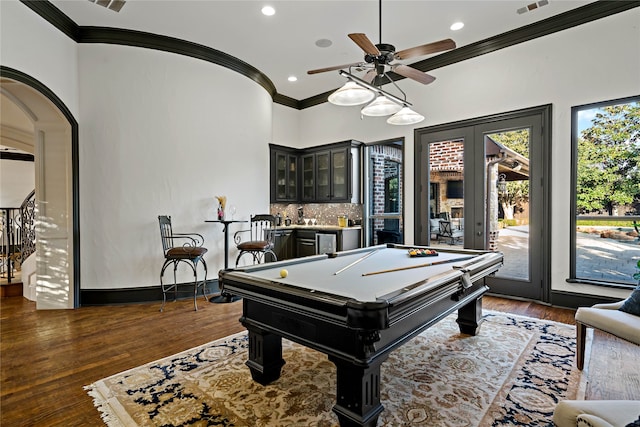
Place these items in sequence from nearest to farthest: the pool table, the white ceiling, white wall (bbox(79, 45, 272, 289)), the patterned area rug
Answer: the pool table
the patterned area rug
the white ceiling
white wall (bbox(79, 45, 272, 289))

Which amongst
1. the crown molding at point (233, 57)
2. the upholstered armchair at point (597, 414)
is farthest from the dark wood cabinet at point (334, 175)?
the upholstered armchair at point (597, 414)

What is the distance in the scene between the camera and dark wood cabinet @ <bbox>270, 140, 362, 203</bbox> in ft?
20.4

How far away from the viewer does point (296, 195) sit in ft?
23.1

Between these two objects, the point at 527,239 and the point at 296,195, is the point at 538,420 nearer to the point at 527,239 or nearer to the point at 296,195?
the point at 527,239

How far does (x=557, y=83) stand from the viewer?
414 cm

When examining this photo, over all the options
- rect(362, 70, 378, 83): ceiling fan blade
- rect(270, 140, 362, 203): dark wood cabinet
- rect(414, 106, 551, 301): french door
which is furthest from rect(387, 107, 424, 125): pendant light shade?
rect(270, 140, 362, 203): dark wood cabinet

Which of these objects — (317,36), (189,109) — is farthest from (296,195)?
(317,36)

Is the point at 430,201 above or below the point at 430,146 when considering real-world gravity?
below

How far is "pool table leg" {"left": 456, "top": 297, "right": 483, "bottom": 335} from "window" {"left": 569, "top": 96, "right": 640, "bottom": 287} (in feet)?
5.96

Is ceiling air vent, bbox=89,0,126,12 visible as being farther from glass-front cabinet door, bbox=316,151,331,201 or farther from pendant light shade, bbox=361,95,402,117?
glass-front cabinet door, bbox=316,151,331,201

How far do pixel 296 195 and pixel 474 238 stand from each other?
3.65 meters

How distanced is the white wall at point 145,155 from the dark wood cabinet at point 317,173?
1447mm

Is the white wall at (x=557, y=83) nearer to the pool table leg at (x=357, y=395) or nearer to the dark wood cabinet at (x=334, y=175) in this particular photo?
the dark wood cabinet at (x=334, y=175)

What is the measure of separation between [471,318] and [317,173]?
4.30 m
